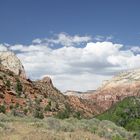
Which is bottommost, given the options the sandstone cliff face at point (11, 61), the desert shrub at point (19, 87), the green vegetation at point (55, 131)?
the green vegetation at point (55, 131)

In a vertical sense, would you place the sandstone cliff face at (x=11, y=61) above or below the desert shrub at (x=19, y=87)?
above

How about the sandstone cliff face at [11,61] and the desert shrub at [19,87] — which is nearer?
the desert shrub at [19,87]

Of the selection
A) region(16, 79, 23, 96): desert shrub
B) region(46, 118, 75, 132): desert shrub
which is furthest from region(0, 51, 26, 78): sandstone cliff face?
region(46, 118, 75, 132): desert shrub

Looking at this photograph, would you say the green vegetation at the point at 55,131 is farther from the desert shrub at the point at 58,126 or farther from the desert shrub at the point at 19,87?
the desert shrub at the point at 19,87

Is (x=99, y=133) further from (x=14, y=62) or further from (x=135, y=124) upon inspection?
(x=14, y=62)

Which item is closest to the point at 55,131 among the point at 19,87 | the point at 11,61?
the point at 19,87

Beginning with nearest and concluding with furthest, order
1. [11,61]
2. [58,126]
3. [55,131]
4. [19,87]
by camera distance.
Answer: [55,131]
[58,126]
[19,87]
[11,61]

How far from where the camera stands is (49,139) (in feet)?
61.1

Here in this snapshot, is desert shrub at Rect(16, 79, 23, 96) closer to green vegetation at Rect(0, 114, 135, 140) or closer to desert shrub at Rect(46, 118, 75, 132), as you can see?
green vegetation at Rect(0, 114, 135, 140)

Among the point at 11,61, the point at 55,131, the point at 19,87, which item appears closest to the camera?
the point at 55,131

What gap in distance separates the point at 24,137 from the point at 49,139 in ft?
3.95

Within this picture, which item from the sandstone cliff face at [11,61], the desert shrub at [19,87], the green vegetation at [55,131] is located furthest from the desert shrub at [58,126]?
the sandstone cliff face at [11,61]

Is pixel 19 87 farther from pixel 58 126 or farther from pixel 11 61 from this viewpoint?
pixel 58 126

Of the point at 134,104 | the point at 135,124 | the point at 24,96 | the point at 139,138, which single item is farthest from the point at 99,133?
the point at 24,96
